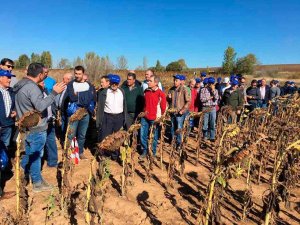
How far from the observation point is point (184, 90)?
6816 mm

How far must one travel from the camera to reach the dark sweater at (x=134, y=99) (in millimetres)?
6781

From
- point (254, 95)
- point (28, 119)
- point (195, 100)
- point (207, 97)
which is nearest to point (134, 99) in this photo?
point (207, 97)

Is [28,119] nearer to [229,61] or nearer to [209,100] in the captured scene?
[209,100]

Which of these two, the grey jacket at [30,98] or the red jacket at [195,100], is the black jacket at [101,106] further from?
the red jacket at [195,100]

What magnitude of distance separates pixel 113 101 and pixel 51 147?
1.56 metres

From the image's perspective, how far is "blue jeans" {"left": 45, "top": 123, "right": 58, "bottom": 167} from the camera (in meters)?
5.72

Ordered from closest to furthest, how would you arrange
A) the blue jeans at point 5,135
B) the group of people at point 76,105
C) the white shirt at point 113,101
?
the group of people at point 76,105 < the blue jeans at point 5,135 < the white shirt at point 113,101

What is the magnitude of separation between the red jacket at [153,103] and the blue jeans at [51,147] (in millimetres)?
1979

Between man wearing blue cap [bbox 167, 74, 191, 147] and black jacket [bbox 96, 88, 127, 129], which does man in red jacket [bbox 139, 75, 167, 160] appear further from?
man wearing blue cap [bbox 167, 74, 191, 147]

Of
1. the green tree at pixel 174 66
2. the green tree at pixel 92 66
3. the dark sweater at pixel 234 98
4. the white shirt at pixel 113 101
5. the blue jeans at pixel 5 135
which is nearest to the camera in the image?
the blue jeans at pixel 5 135

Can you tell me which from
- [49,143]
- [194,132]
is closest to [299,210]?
[49,143]

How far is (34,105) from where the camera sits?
4.25 m

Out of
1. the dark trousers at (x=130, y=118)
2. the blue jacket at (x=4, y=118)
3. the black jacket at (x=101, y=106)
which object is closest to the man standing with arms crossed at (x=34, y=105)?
the blue jacket at (x=4, y=118)

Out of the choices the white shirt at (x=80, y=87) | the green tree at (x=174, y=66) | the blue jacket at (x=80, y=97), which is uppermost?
the green tree at (x=174, y=66)
